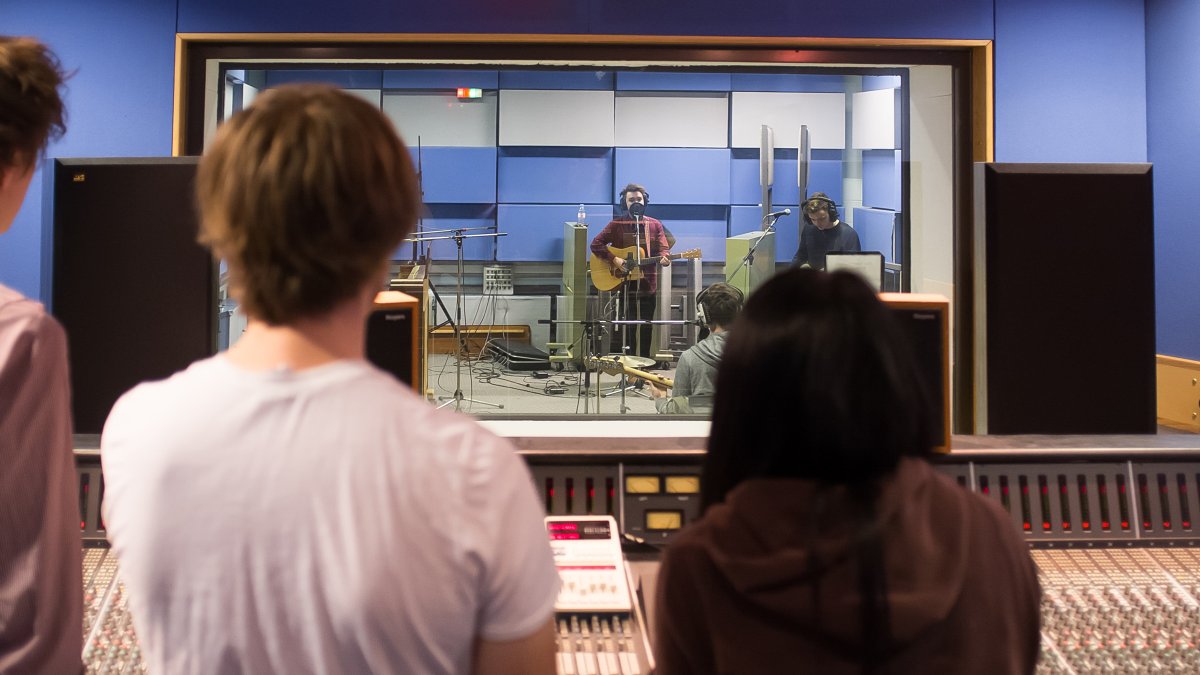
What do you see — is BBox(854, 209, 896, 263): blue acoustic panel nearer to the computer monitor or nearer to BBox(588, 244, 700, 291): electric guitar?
BBox(588, 244, 700, 291): electric guitar

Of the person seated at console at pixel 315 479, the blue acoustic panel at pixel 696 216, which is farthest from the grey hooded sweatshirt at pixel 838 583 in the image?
the blue acoustic panel at pixel 696 216

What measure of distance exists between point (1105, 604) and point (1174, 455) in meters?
0.39

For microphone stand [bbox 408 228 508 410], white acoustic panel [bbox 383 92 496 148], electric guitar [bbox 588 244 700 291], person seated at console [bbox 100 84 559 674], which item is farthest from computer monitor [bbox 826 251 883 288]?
white acoustic panel [bbox 383 92 496 148]

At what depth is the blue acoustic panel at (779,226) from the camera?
Result: 788 cm

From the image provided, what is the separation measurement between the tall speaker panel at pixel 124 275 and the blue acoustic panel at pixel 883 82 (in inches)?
142

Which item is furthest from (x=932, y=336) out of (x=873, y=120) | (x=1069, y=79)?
(x=873, y=120)

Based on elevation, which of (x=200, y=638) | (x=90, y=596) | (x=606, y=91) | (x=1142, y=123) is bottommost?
(x=90, y=596)

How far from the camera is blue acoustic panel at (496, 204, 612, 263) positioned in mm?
9406

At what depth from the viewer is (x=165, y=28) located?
351 centimetres

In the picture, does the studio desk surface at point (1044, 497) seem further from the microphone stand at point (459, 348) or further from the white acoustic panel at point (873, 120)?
the microphone stand at point (459, 348)

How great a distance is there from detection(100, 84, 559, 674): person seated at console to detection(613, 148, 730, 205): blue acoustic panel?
31.0 ft

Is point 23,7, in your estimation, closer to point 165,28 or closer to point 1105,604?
point 165,28

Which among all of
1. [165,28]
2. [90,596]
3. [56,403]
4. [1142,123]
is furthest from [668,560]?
[1142,123]

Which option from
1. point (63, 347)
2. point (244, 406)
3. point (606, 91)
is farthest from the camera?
point (606, 91)
